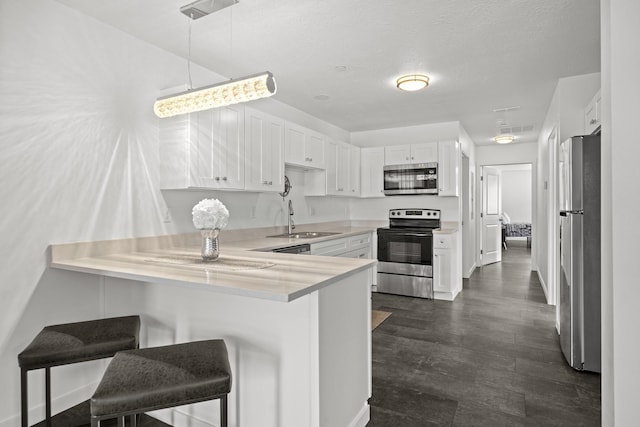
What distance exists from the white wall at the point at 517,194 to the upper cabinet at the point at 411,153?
876 cm

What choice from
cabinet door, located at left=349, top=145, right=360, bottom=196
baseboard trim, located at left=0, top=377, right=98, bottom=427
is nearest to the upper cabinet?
cabinet door, located at left=349, top=145, right=360, bottom=196

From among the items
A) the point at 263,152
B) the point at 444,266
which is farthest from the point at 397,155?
the point at 263,152

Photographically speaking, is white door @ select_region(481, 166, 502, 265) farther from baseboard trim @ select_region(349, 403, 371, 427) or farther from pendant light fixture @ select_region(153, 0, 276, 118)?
pendant light fixture @ select_region(153, 0, 276, 118)

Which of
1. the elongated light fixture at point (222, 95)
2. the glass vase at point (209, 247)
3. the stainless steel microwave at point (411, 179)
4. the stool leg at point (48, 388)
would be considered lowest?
the stool leg at point (48, 388)

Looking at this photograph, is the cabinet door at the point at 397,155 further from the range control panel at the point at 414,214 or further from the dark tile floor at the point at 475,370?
the dark tile floor at the point at 475,370

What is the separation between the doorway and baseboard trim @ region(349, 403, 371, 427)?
6.73 metres

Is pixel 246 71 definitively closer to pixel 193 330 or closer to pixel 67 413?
pixel 193 330

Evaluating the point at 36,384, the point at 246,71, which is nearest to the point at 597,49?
the point at 246,71

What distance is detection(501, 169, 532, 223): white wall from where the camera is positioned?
40.1 ft

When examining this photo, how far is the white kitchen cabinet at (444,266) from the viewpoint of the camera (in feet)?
15.3

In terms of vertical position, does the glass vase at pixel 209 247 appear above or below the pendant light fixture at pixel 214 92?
below

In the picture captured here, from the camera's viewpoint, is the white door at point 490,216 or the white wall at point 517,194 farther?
the white wall at point 517,194

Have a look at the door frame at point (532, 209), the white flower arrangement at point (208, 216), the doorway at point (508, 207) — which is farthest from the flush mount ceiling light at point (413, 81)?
the doorway at point (508, 207)

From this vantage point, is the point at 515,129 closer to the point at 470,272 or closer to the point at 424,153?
the point at 424,153
